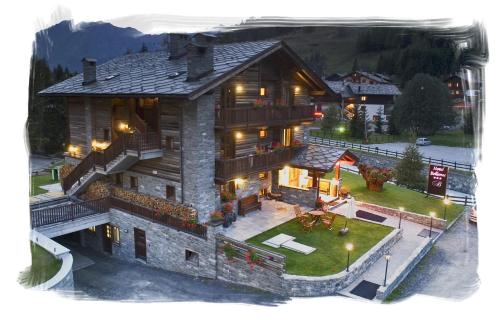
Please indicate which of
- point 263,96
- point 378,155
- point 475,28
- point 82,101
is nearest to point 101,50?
point 475,28

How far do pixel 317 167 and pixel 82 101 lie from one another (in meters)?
14.9

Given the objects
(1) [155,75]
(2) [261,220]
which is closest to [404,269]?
(2) [261,220]

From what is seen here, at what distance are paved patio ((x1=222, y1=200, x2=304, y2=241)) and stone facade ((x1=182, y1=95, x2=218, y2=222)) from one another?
5.77ft

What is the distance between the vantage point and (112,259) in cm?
2108

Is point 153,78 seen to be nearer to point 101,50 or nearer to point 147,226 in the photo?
point 147,226

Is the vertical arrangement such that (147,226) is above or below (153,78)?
below

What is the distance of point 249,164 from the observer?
2033cm

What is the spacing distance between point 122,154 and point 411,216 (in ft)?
57.4

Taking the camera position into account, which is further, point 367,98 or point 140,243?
point 367,98

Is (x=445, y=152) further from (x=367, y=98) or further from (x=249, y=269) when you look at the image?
(x=367, y=98)

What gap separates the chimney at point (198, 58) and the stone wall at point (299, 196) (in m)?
9.97

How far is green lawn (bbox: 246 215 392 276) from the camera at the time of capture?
1605 centimetres

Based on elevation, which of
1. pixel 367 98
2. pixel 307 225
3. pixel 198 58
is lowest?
pixel 307 225

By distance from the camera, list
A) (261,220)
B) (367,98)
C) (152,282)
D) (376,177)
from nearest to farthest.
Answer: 1. (152,282)
2. (261,220)
3. (376,177)
4. (367,98)
